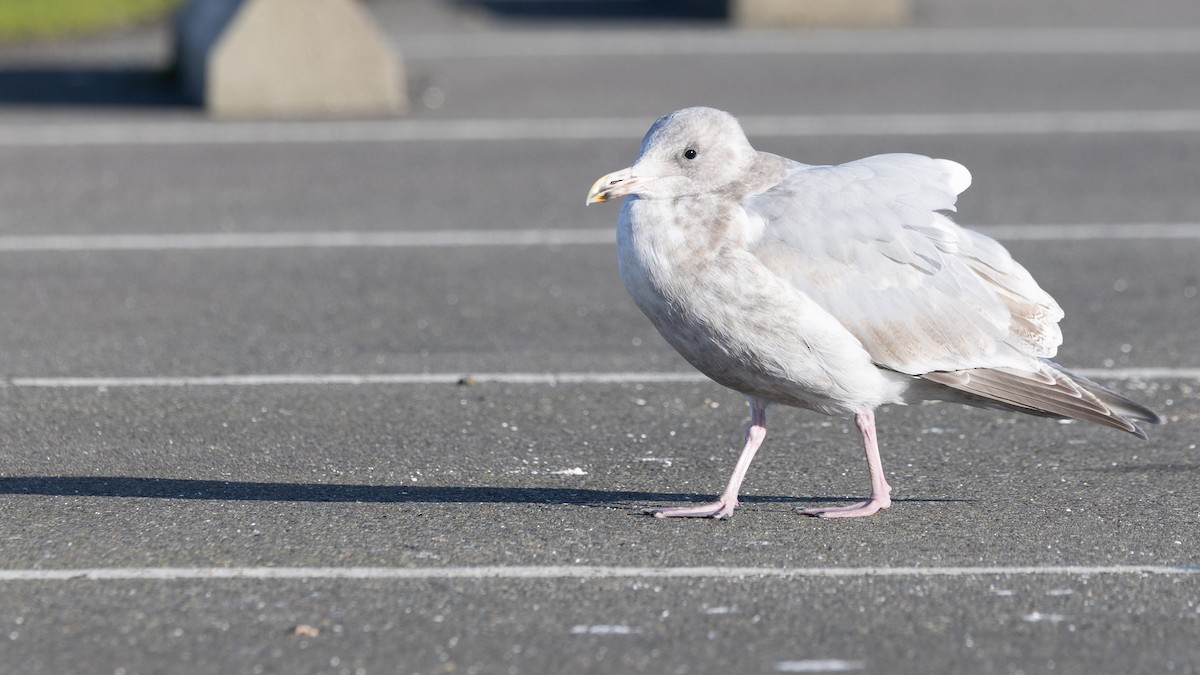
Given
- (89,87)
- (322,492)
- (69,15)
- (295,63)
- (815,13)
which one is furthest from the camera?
(69,15)

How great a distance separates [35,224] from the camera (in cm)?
1021

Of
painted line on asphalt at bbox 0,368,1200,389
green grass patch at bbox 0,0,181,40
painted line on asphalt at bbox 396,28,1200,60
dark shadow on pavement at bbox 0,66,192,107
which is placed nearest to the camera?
painted line on asphalt at bbox 0,368,1200,389

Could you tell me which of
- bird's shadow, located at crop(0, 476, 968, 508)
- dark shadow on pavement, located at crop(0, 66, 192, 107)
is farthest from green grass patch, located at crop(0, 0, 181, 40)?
bird's shadow, located at crop(0, 476, 968, 508)

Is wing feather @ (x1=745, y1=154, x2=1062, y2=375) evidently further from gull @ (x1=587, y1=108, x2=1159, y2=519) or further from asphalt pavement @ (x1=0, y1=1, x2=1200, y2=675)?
asphalt pavement @ (x1=0, y1=1, x2=1200, y2=675)

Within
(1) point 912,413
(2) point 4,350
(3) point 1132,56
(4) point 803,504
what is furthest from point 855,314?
(3) point 1132,56

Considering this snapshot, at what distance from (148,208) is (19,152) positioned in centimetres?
209

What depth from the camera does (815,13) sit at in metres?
17.4

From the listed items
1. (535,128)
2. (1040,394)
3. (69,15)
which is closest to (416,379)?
(1040,394)

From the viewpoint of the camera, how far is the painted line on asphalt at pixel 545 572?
4.91 meters

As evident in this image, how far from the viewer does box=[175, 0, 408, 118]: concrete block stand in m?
13.3

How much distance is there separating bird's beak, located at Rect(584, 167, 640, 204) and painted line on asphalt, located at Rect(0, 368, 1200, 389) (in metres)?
2.25

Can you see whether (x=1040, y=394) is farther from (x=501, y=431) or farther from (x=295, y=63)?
(x=295, y=63)

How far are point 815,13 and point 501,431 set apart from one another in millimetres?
11712

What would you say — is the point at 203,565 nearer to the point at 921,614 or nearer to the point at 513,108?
the point at 921,614
